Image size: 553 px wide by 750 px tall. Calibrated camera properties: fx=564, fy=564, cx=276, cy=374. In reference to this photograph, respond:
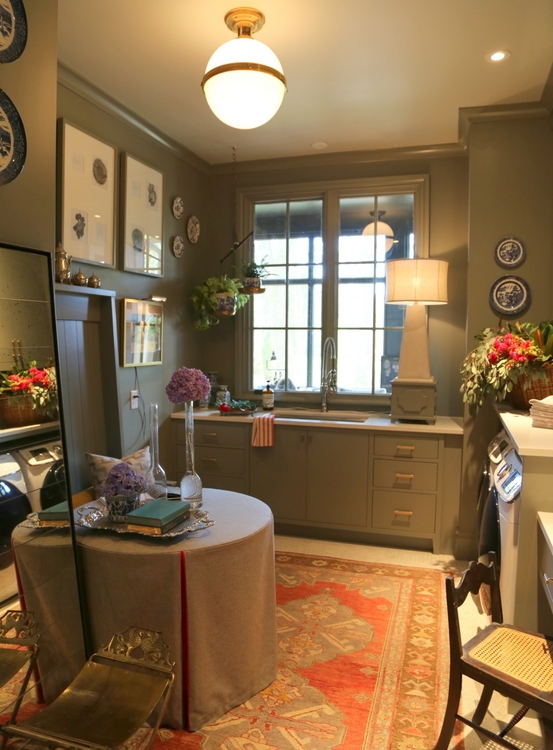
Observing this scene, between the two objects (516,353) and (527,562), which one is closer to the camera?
(527,562)

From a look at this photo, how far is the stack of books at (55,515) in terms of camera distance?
1910 millimetres

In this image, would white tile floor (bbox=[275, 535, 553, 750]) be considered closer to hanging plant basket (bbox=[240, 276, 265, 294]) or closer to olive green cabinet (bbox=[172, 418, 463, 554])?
olive green cabinet (bbox=[172, 418, 463, 554])

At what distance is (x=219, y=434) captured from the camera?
4.08m

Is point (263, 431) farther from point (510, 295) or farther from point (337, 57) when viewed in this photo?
point (337, 57)

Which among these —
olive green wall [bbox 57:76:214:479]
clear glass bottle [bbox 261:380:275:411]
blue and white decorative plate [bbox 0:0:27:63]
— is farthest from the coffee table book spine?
clear glass bottle [bbox 261:380:275:411]

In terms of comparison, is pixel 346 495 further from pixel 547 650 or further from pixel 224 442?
pixel 547 650

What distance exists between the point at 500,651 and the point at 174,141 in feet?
12.1

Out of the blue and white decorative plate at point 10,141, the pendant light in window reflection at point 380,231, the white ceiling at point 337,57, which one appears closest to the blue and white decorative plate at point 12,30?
the blue and white decorative plate at point 10,141

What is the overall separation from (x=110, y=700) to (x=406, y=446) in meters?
2.46

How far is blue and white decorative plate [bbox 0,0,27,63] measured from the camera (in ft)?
→ 5.74

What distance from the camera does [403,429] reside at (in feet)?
12.1

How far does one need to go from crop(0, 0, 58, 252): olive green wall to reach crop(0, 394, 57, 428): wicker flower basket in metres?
0.51

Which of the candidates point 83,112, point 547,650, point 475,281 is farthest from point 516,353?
point 83,112

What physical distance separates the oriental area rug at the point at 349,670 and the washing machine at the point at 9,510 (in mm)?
572
